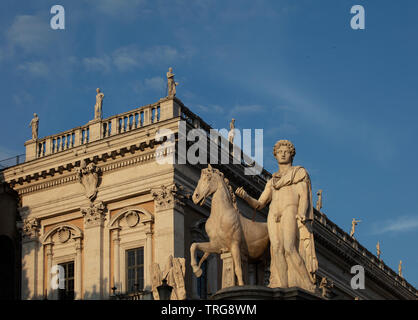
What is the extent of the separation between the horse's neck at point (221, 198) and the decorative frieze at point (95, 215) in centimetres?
1944

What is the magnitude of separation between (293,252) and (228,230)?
1605mm

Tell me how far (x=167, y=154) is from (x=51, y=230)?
681cm

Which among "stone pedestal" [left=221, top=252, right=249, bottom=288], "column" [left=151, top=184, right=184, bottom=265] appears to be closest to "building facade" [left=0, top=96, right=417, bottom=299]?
"column" [left=151, top=184, right=184, bottom=265]

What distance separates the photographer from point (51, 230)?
1545 inches

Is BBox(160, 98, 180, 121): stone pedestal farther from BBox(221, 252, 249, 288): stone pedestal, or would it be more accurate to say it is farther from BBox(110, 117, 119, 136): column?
BBox(221, 252, 249, 288): stone pedestal

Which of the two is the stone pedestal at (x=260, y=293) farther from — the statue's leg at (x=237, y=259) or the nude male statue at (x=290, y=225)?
the statue's leg at (x=237, y=259)

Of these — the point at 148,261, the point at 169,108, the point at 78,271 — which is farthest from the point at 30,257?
the point at 169,108

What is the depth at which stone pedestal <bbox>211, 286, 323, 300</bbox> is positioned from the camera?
16031 millimetres

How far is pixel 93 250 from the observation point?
3738cm

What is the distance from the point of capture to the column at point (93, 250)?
36812 mm

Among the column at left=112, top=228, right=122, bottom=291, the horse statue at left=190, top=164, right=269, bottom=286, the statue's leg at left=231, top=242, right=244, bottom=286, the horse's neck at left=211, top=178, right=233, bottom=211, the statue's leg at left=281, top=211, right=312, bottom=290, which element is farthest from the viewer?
the column at left=112, top=228, right=122, bottom=291

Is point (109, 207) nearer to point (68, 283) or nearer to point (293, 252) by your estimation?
point (68, 283)
